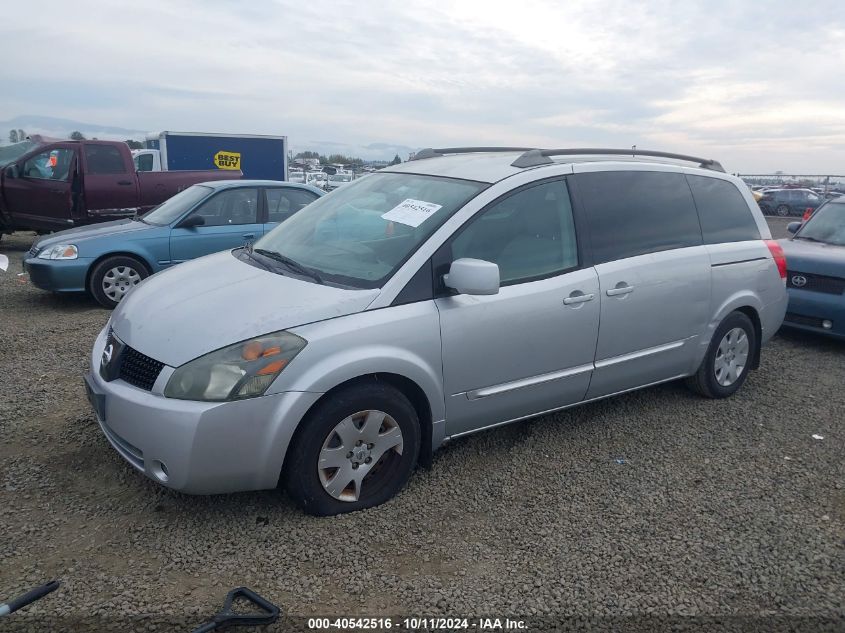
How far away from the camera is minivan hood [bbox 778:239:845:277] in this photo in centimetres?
636

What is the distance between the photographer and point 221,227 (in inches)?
301

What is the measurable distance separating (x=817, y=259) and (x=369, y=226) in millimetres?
4900

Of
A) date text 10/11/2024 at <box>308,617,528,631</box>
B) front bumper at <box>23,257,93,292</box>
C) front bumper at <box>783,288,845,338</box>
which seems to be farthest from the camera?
front bumper at <box>23,257,93,292</box>

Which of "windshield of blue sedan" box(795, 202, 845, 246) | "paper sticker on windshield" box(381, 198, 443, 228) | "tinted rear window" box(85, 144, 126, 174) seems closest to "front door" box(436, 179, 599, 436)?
"paper sticker on windshield" box(381, 198, 443, 228)

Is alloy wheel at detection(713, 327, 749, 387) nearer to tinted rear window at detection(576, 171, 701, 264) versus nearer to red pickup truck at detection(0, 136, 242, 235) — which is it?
tinted rear window at detection(576, 171, 701, 264)

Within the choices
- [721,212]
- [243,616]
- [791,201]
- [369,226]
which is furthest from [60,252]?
→ [791,201]

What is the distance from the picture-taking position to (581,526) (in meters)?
3.26

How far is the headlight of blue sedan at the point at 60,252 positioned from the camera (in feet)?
23.3

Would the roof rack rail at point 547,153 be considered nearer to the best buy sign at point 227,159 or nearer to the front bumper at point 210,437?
the front bumper at point 210,437

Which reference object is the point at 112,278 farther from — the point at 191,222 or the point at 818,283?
the point at 818,283

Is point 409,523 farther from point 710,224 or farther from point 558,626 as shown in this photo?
point 710,224

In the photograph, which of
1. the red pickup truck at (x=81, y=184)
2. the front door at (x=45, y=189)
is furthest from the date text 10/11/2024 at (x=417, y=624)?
the front door at (x=45, y=189)

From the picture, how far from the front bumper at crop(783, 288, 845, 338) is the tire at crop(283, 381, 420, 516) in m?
4.90

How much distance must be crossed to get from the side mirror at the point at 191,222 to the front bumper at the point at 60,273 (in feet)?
3.27
